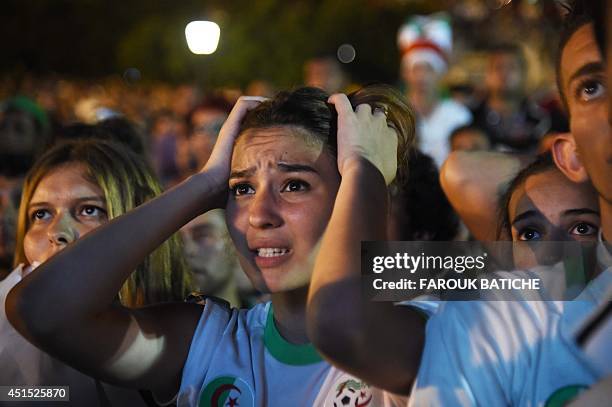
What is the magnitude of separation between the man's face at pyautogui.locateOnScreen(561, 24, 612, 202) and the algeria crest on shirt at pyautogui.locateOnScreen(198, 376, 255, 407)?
89 centimetres

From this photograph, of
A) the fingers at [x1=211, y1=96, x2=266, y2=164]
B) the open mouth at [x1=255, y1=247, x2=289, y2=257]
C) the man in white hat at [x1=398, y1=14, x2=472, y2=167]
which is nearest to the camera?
the open mouth at [x1=255, y1=247, x2=289, y2=257]

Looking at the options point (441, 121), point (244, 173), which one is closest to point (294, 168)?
point (244, 173)

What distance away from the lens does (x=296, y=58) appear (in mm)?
13305

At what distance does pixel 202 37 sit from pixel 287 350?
4042mm

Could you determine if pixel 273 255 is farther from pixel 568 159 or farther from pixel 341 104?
pixel 568 159

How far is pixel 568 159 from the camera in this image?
80.4 inches

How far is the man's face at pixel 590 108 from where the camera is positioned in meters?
1.75

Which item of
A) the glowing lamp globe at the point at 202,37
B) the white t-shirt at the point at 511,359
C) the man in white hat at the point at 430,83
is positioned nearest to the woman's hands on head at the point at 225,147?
the white t-shirt at the point at 511,359

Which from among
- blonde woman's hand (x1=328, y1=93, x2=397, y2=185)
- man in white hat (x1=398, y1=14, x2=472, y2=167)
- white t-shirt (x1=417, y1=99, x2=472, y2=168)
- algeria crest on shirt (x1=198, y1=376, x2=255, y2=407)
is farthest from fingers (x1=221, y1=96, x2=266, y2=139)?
white t-shirt (x1=417, y1=99, x2=472, y2=168)

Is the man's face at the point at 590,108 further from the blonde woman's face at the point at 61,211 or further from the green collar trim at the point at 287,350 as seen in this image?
the blonde woman's face at the point at 61,211

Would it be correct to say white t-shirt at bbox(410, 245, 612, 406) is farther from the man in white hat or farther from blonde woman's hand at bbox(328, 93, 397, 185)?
the man in white hat

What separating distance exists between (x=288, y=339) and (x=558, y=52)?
92cm

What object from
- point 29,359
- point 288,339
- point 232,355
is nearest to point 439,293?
point 288,339

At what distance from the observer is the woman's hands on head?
2.03m
